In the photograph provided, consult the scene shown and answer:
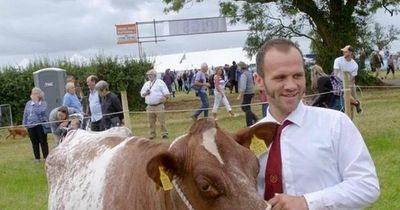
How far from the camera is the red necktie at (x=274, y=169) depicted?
293 cm

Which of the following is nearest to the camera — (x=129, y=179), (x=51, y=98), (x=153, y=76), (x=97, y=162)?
(x=129, y=179)

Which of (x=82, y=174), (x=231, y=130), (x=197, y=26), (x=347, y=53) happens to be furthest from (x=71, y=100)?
(x=197, y=26)

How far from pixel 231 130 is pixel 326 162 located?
13.4 meters

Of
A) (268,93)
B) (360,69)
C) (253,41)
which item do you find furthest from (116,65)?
(268,93)

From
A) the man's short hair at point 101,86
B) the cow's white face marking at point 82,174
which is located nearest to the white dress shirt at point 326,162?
the cow's white face marking at point 82,174

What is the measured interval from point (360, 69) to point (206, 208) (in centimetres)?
2700

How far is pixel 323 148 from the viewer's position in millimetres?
2854

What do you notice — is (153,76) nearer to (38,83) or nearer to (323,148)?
(38,83)

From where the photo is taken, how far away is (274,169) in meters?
2.94

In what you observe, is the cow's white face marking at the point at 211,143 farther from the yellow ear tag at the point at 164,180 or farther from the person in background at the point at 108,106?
the person in background at the point at 108,106

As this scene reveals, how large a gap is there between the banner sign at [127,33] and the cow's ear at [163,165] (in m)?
39.1

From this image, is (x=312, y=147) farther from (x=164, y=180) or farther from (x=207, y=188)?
(x=164, y=180)

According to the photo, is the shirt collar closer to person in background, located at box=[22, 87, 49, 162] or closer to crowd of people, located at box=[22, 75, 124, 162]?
crowd of people, located at box=[22, 75, 124, 162]

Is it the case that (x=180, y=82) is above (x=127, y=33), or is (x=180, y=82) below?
below
